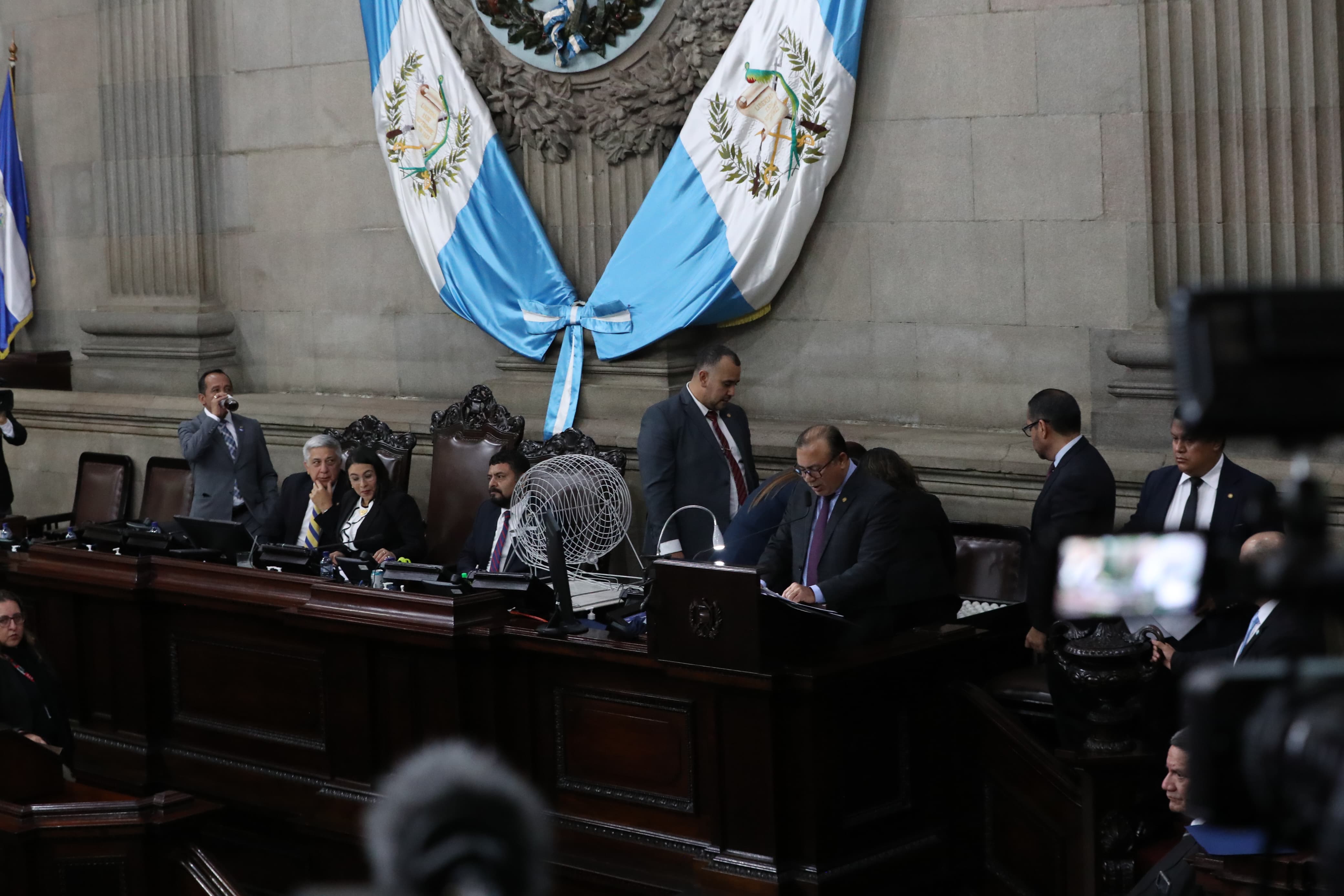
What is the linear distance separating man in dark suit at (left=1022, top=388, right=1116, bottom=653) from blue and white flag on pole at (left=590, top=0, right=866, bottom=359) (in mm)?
1960

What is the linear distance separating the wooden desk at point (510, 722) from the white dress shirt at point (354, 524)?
643 mm

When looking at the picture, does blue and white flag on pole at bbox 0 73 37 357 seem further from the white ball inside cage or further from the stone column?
the white ball inside cage

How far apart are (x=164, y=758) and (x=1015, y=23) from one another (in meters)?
4.35

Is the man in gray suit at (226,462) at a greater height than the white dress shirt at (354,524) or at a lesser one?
greater

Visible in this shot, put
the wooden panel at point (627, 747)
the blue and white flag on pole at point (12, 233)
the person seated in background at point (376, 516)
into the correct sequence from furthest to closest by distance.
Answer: the blue and white flag on pole at point (12, 233) < the person seated in background at point (376, 516) < the wooden panel at point (627, 747)

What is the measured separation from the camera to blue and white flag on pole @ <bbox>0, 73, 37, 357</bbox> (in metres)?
10.3

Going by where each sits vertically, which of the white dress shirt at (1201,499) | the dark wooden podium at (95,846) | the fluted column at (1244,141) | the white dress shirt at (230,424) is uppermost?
the fluted column at (1244,141)

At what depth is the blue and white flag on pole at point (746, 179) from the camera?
6.96 metres

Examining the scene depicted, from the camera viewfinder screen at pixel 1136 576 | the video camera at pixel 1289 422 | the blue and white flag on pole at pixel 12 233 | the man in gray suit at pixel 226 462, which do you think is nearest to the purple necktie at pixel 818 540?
the man in gray suit at pixel 226 462

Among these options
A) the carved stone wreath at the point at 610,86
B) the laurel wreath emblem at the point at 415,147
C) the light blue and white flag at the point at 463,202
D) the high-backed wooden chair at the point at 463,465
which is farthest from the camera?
the laurel wreath emblem at the point at 415,147

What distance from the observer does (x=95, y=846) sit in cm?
517

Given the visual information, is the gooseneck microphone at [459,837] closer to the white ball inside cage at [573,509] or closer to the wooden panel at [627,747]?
the wooden panel at [627,747]

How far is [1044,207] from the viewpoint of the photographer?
658cm

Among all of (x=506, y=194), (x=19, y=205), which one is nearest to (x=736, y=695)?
(x=506, y=194)
